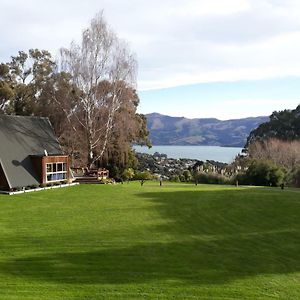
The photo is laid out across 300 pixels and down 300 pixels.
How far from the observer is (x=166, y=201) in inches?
850

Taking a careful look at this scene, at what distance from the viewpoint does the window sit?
26.7m

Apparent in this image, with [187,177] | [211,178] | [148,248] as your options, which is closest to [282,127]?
[187,177]

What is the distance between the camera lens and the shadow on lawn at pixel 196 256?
1057 centimetres

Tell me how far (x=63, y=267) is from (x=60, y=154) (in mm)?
17866

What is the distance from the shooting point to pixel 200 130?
17738 centimetres

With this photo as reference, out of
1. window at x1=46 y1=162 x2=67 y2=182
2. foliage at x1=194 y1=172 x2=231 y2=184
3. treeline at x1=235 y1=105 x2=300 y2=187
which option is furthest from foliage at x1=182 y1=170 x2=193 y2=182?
window at x1=46 y1=162 x2=67 y2=182

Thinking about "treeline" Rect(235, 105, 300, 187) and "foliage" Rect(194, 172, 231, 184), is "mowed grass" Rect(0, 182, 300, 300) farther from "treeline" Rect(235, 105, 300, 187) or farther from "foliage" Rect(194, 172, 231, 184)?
"foliage" Rect(194, 172, 231, 184)

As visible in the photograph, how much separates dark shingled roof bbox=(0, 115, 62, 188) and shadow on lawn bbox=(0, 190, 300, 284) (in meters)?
9.37

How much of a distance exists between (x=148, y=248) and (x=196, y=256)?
1463mm

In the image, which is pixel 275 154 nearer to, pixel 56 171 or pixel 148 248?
pixel 56 171

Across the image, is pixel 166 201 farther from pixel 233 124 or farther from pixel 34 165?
pixel 233 124

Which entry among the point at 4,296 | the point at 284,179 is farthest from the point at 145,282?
the point at 284,179

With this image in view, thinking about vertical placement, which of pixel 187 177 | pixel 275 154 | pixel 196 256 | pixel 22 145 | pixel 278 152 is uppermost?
pixel 22 145

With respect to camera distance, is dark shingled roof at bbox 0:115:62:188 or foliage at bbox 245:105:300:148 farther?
foliage at bbox 245:105:300:148
